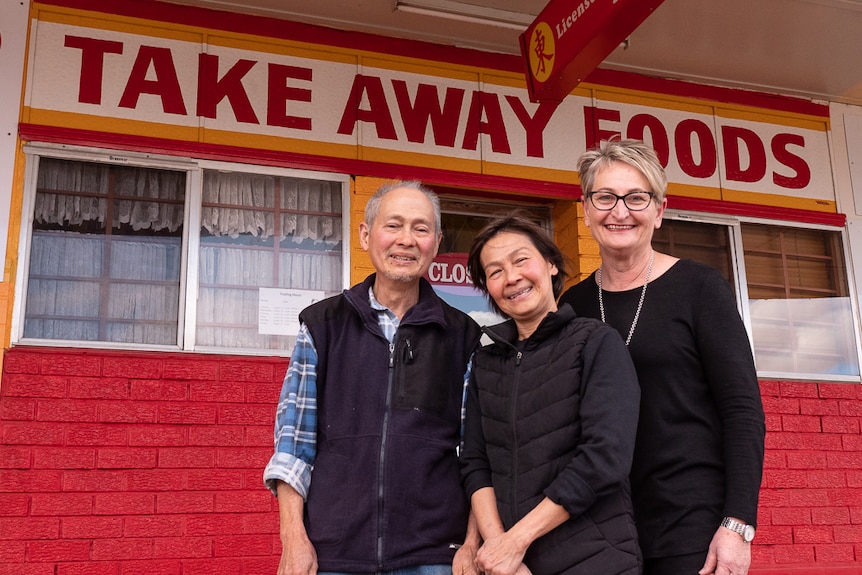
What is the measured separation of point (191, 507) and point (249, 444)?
44cm

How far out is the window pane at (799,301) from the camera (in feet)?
19.1

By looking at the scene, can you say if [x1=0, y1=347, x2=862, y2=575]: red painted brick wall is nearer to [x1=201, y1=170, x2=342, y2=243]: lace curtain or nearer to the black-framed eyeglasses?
[x1=201, y1=170, x2=342, y2=243]: lace curtain

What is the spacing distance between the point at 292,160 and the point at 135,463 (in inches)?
75.1

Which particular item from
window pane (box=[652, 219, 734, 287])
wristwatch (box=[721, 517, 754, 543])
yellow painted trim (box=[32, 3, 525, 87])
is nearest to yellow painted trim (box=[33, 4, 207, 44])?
yellow painted trim (box=[32, 3, 525, 87])

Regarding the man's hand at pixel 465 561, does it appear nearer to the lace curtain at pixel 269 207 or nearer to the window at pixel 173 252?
the window at pixel 173 252

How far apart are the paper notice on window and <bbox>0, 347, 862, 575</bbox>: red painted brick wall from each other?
0.68 ft

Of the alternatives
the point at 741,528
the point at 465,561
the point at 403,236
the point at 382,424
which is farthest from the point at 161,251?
the point at 741,528

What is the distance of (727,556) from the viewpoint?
6.24 ft

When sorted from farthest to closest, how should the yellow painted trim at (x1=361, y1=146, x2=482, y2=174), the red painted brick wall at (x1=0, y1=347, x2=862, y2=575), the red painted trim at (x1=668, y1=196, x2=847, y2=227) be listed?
the red painted trim at (x1=668, y1=196, x2=847, y2=227) → the yellow painted trim at (x1=361, y1=146, x2=482, y2=174) → the red painted brick wall at (x1=0, y1=347, x2=862, y2=575)

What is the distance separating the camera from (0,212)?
174 inches

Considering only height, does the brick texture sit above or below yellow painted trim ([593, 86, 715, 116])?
below

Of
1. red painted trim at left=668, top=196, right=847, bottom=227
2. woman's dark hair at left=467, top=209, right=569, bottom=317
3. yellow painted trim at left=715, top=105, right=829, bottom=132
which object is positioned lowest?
woman's dark hair at left=467, top=209, right=569, bottom=317

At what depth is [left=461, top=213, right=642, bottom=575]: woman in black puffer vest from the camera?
6.28 ft

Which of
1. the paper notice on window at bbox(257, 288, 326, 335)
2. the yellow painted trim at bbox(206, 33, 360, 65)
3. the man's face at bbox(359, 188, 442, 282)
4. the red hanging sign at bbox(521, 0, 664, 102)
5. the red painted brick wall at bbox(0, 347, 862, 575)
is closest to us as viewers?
the man's face at bbox(359, 188, 442, 282)
